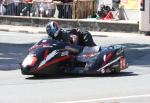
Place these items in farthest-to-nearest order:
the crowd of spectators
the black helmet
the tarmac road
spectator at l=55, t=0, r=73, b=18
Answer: the crowd of spectators → spectator at l=55, t=0, r=73, b=18 → the black helmet → the tarmac road

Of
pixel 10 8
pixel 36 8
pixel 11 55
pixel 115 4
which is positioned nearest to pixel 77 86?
pixel 11 55

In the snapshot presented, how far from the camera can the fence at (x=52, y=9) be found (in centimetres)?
2995

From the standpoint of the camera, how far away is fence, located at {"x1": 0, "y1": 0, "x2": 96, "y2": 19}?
1179 inches

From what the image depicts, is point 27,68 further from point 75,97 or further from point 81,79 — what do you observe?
point 75,97

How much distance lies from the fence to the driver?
569 inches

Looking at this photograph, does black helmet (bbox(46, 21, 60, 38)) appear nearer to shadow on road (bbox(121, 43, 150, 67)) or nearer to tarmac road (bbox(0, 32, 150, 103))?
tarmac road (bbox(0, 32, 150, 103))

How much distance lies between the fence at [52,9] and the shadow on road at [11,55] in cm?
774

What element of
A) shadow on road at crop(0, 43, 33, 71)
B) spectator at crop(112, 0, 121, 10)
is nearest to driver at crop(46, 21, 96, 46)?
shadow on road at crop(0, 43, 33, 71)

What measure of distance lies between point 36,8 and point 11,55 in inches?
471

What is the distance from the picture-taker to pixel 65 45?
14633 mm

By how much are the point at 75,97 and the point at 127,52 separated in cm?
830

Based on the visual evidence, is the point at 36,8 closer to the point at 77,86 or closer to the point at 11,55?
the point at 11,55

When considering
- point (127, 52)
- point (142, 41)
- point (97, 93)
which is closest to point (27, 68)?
point (97, 93)

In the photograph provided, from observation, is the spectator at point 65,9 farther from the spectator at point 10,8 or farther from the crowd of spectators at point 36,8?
Answer: the spectator at point 10,8
